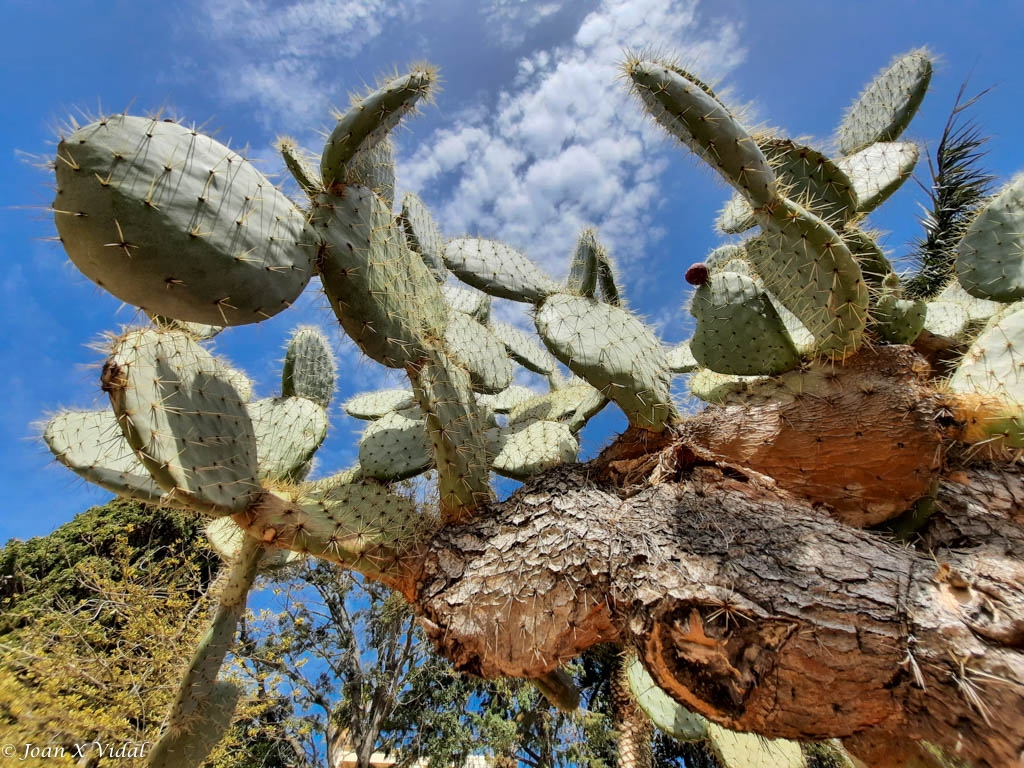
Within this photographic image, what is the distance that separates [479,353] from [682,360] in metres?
1.25

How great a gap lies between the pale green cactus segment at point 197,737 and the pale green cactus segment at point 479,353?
59.8 inches

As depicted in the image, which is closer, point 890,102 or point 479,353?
point 479,353

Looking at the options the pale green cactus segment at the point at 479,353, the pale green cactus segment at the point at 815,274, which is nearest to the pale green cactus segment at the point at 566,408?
the pale green cactus segment at the point at 479,353

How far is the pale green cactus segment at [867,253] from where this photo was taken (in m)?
1.96

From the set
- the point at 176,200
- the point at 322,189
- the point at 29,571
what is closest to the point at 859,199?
the point at 322,189

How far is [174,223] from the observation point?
121 cm

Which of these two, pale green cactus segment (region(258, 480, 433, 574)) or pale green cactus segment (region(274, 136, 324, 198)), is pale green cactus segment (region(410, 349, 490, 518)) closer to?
pale green cactus segment (region(258, 480, 433, 574))

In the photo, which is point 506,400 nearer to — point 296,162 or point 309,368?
point 309,368

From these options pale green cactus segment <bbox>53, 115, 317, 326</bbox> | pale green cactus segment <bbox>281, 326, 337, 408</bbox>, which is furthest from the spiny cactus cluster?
pale green cactus segment <bbox>281, 326, 337, 408</bbox>

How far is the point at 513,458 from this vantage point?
2293mm

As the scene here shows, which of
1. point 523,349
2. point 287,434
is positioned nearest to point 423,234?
point 523,349

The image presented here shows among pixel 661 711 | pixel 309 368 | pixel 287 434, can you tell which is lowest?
pixel 661 711

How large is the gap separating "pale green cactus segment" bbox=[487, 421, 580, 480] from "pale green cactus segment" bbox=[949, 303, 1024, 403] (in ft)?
4.38

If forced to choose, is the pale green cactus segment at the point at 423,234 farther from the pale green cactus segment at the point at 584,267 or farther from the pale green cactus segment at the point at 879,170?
the pale green cactus segment at the point at 879,170
